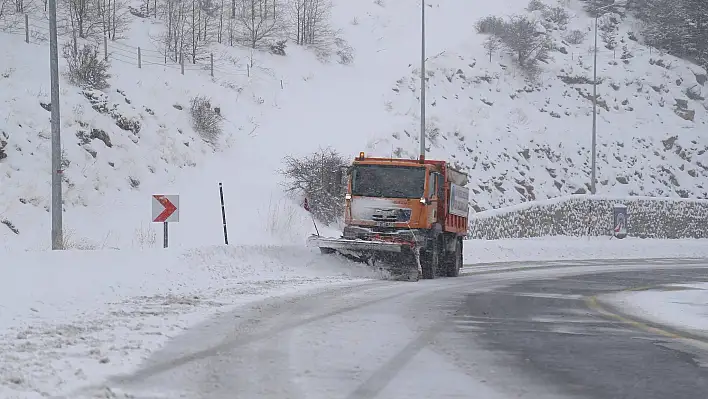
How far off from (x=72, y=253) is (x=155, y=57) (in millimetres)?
30257

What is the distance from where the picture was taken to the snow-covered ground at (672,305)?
45.2ft

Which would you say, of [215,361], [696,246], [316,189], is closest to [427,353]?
[215,361]

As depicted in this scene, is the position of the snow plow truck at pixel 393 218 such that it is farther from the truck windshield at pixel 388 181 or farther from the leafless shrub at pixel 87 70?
the leafless shrub at pixel 87 70

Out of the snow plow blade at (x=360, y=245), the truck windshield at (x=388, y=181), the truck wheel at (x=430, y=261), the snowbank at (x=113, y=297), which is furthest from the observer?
the truck wheel at (x=430, y=261)

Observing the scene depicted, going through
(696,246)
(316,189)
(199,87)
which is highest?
(199,87)

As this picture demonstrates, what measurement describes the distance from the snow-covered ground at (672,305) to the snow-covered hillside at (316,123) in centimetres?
1192

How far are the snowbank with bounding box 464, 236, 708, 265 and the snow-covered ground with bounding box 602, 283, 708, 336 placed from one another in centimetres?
1508

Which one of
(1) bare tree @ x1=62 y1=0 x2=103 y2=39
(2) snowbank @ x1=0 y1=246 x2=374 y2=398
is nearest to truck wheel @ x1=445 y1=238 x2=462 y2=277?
(2) snowbank @ x1=0 y1=246 x2=374 y2=398

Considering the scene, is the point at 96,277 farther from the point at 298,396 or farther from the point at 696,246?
the point at 696,246

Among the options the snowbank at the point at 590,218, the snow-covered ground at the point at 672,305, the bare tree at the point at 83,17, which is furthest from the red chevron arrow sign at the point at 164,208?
the bare tree at the point at 83,17

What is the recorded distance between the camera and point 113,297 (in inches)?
579

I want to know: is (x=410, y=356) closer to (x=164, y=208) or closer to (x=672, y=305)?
(x=672, y=305)

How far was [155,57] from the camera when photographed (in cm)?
4456

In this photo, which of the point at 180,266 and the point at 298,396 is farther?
the point at 180,266
